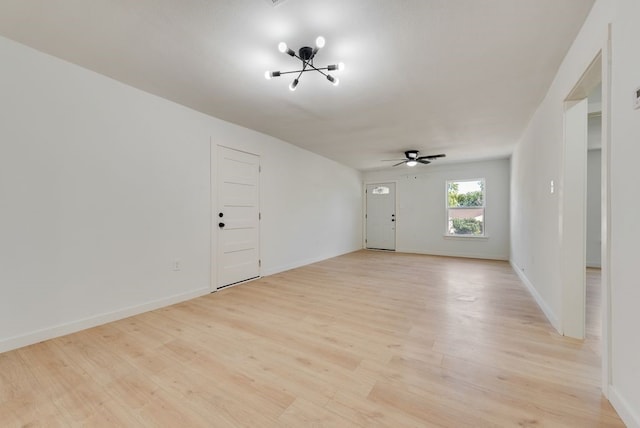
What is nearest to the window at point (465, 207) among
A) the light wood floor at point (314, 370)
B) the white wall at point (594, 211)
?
the white wall at point (594, 211)

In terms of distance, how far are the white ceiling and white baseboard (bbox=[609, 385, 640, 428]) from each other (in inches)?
93.9

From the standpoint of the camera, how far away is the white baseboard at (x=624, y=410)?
1236 millimetres

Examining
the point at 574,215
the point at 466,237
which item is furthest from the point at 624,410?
the point at 466,237

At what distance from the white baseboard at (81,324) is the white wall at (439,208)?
5.98m

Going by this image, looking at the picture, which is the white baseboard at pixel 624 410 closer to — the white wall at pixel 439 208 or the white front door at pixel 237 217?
the white front door at pixel 237 217

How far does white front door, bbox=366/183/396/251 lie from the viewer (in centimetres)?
767

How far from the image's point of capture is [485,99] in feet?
10.1

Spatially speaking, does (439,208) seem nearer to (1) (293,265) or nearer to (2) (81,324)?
(1) (293,265)

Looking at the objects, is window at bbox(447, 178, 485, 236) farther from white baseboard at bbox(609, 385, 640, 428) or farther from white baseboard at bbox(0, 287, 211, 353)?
white baseboard at bbox(0, 287, 211, 353)

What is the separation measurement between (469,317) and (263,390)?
226 cm

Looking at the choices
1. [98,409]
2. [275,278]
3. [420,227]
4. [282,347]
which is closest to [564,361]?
[282,347]

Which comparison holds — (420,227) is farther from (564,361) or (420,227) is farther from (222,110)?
(222,110)

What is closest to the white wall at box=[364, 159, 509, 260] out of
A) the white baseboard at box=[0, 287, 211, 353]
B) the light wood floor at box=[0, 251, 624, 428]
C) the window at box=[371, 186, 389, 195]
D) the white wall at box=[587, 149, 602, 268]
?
the window at box=[371, 186, 389, 195]

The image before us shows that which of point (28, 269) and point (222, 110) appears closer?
point (28, 269)
